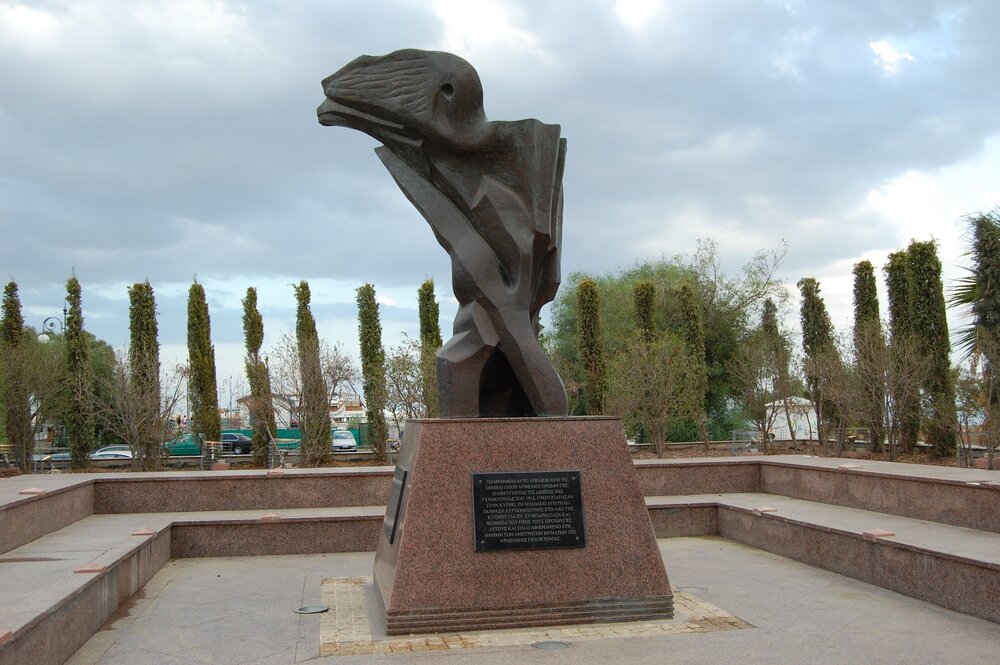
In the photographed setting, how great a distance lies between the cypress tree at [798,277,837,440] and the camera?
23.9 m

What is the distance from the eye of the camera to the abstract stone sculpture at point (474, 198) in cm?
687

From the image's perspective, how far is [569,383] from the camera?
2417 centimetres

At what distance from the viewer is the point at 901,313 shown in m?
20.8

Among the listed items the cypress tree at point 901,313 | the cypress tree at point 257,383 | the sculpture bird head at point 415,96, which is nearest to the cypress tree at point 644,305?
the cypress tree at point 901,313

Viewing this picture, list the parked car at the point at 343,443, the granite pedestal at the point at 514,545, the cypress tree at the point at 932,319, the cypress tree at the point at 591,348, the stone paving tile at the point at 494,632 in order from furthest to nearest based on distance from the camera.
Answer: the parked car at the point at 343,443 < the cypress tree at the point at 591,348 < the cypress tree at the point at 932,319 < the granite pedestal at the point at 514,545 < the stone paving tile at the point at 494,632

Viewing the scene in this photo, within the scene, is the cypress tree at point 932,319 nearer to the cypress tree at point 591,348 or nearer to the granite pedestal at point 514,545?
the cypress tree at point 591,348

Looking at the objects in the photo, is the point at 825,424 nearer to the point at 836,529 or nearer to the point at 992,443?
the point at 992,443

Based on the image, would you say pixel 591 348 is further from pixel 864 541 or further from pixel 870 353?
pixel 864 541

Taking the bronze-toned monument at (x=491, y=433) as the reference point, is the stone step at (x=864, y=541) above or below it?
below

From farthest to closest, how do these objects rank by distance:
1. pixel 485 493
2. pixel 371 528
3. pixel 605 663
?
pixel 371 528
pixel 485 493
pixel 605 663

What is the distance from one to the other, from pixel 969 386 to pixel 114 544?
1629 centimetres

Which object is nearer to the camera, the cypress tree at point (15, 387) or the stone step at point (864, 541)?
the stone step at point (864, 541)

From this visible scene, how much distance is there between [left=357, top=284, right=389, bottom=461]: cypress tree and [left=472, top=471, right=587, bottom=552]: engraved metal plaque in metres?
15.8

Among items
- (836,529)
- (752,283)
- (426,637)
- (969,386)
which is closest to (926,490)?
(836,529)
